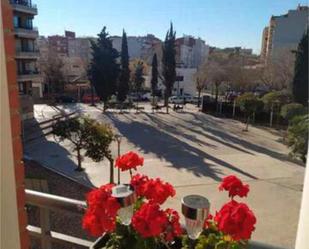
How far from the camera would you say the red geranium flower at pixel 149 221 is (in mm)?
587

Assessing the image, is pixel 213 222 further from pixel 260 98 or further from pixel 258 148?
pixel 260 98

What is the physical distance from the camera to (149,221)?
588mm

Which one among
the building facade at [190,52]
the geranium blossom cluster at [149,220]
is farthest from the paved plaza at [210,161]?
the building facade at [190,52]

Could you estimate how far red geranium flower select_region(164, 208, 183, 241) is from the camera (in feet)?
2.22

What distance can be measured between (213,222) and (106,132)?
4.50 metres

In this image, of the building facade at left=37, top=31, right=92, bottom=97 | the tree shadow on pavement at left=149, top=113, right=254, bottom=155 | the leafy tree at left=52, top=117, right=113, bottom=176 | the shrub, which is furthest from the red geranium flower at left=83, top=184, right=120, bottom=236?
the building facade at left=37, top=31, right=92, bottom=97

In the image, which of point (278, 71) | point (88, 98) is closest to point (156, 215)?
point (278, 71)

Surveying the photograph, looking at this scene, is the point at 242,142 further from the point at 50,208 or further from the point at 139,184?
the point at 139,184

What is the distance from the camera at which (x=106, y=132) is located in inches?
200

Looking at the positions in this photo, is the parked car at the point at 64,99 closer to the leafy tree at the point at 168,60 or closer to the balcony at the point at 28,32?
the balcony at the point at 28,32

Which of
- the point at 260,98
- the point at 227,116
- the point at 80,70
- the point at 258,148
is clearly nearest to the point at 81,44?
the point at 80,70

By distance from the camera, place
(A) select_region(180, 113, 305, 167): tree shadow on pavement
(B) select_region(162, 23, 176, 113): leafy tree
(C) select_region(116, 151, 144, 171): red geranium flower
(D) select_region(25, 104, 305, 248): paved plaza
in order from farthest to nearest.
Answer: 1. (B) select_region(162, 23, 176, 113): leafy tree
2. (A) select_region(180, 113, 305, 167): tree shadow on pavement
3. (D) select_region(25, 104, 305, 248): paved plaza
4. (C) select_region(116, 151, 144, 171): red geranium flower

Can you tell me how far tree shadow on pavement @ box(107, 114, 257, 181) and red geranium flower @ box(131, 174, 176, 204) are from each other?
15.0ft

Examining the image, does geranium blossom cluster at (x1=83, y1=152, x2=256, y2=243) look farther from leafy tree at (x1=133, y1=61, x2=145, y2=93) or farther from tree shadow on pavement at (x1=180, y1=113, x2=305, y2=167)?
leafy tree at (x1=133, y1=61, x2=145, y2=93)
